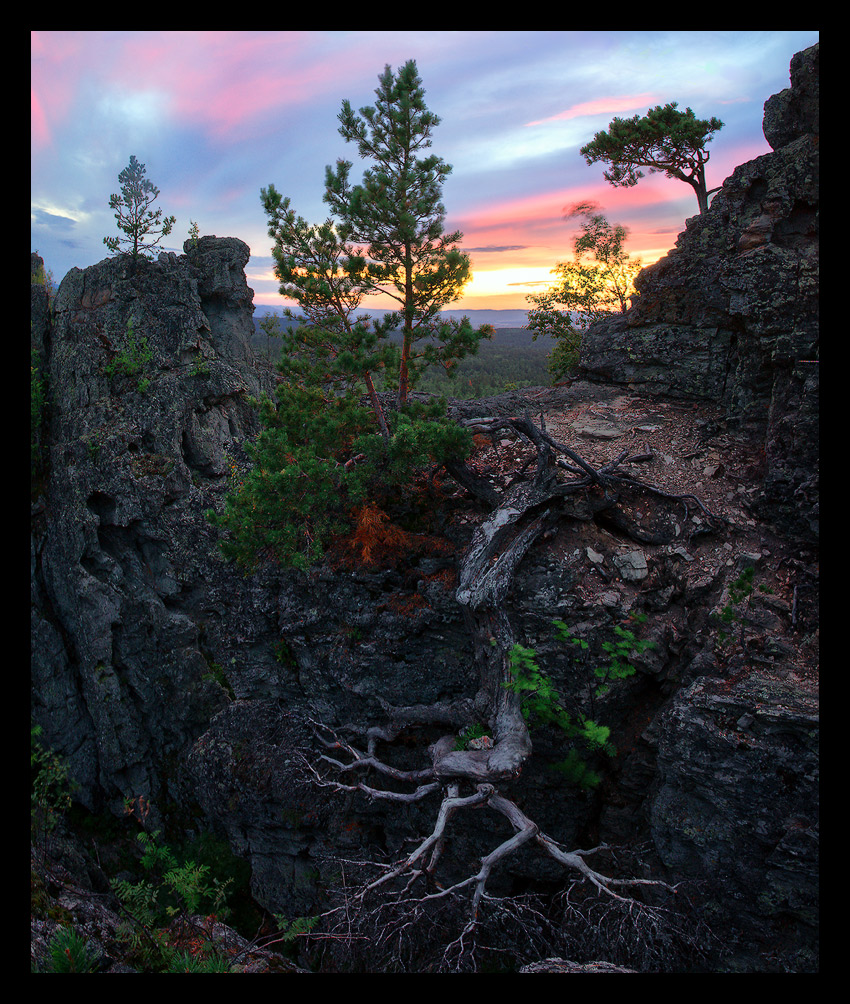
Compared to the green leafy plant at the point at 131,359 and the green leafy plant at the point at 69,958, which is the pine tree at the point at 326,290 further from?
the green leafy plant at the point at 131,359

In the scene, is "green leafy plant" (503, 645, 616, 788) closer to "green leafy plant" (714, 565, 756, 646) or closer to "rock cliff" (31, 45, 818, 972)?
"rock cliff" (31, 45, 818, 972)

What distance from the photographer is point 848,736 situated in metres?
5.96

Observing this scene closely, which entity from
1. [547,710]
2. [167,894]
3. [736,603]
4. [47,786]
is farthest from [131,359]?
[736,603]

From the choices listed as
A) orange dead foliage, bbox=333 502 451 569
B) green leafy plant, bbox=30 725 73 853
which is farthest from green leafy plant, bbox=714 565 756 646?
green leafy plant, bbox=30 725 73 853

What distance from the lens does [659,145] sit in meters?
14.7

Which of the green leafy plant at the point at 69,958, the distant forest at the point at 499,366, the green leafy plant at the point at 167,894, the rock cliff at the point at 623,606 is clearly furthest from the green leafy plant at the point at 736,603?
the distant forest at the point at 499,366

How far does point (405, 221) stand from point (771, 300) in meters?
6.55

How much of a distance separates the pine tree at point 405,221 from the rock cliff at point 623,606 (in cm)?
326

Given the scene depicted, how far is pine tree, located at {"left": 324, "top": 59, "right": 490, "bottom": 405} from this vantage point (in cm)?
839

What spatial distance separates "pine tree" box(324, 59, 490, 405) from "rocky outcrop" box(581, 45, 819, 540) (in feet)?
16.6

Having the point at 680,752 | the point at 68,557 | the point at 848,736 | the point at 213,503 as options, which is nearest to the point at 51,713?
the point at 68,557

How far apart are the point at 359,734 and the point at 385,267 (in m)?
9.16

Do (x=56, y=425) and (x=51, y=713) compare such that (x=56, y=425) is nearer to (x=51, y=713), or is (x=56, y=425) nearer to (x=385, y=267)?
(x=51, y=713)

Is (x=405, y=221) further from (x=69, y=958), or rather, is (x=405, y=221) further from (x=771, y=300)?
(x=69, y=958)
